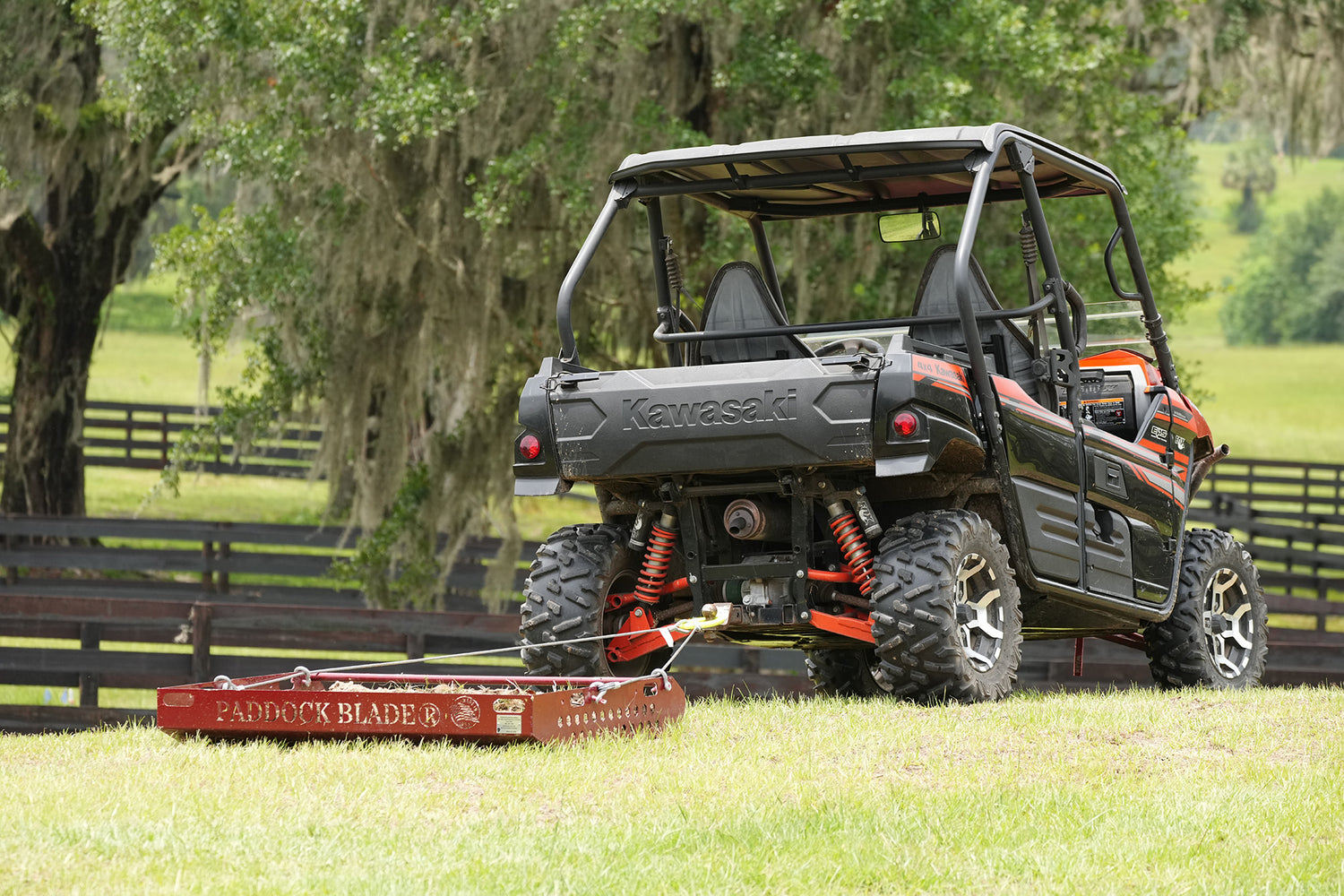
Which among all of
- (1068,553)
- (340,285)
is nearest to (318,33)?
(340,285)

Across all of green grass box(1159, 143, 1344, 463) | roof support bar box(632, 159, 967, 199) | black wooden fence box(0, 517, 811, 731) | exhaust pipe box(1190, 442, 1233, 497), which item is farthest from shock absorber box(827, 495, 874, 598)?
green grass box(1159, 143, 1344, 463)

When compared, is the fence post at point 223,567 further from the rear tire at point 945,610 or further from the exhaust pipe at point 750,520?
the rear tire at point 945,610

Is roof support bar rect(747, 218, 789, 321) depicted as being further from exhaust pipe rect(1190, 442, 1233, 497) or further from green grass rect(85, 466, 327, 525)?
green grass rect(85, 466, 327, 525)

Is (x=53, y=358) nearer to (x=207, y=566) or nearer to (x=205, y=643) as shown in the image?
(x=207, y=566)

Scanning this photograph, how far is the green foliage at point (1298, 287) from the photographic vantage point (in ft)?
233

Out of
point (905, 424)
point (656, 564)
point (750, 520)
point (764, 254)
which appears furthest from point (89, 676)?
point (905, 424)

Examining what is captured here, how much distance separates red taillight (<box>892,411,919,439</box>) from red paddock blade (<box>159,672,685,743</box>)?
122 cm

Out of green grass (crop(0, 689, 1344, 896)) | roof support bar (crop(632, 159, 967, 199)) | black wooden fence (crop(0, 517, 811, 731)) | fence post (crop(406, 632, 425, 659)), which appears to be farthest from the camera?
fence post (crop(406, 632, 425, 659))

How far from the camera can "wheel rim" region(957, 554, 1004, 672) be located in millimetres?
6426

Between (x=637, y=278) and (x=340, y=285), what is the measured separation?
2510 millimetres

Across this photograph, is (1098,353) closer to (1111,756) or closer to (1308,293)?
(1111,756)

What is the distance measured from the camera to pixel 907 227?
808 centimetres

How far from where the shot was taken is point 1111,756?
5.25m

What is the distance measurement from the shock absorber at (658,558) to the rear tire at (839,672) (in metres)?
1.91
